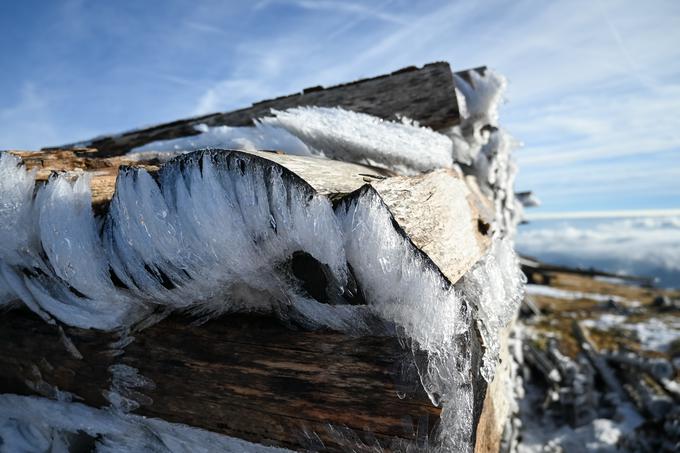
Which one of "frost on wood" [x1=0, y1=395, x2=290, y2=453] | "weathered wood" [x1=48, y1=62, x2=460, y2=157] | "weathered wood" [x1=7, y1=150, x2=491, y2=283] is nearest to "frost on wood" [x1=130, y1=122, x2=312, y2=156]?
"weathered wood" [x1=7, y1=150, x2=491, y2=283]

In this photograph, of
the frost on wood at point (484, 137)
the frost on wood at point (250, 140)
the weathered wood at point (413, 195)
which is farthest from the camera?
the frost on wood at point (484, 137)

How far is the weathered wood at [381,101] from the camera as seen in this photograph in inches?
91.5

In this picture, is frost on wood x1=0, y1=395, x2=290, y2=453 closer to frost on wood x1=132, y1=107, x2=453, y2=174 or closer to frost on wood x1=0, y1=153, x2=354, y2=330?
frost on wood x1=0, y1=153, x2=354, y2=330

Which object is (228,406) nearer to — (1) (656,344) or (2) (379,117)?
(2) (379,117)

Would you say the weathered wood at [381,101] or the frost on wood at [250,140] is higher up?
the weathered wood at [381,101]

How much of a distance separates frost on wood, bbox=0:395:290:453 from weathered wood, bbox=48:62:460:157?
4.61 feet

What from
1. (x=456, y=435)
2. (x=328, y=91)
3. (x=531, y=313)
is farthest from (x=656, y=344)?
(x=456, y=435)

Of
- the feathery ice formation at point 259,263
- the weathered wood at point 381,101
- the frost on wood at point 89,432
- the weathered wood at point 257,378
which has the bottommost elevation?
the frost on wood at point 89,432

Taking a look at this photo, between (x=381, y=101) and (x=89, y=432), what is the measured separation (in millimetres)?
2140

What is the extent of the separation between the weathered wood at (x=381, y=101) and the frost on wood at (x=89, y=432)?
1405 mm

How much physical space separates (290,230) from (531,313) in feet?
47.1

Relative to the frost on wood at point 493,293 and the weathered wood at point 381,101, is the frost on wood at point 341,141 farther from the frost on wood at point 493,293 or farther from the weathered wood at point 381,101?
the frost on wood at point 493,293

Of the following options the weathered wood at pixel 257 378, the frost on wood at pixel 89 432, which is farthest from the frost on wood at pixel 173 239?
the frost on wood at pixel 89 432

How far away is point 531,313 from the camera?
13570 mm
